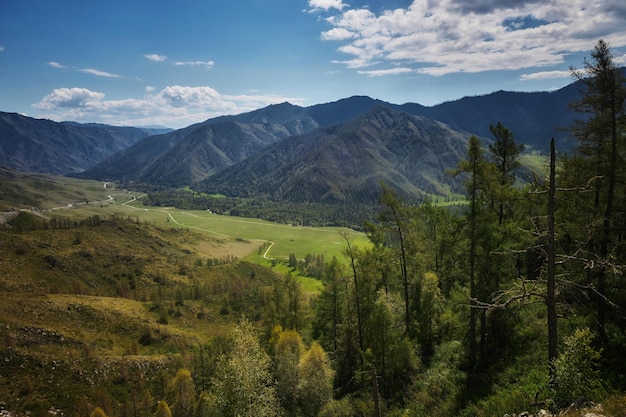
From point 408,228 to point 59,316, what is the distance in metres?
110

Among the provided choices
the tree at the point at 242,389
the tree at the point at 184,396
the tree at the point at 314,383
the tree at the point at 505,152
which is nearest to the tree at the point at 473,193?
the tree at the point at 505,152

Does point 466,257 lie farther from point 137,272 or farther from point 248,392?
point 137,272

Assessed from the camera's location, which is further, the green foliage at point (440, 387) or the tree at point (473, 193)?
the tree at point (473, 193)

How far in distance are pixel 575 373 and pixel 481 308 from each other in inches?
213

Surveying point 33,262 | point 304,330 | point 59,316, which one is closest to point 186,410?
point 304,330

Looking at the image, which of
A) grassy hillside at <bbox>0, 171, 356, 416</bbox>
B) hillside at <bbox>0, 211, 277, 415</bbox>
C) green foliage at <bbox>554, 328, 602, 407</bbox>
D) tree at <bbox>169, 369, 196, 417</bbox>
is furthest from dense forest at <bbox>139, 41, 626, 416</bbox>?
hillside at <bbox>0, 211, 277, 415</bbox>

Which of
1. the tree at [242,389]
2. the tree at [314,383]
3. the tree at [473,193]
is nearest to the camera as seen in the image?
the tree at [473,193]

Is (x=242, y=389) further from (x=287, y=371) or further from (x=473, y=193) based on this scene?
(x=473, y=193)

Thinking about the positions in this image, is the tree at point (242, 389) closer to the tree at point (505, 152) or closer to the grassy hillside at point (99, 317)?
the grassy hillside at point (99, 317)

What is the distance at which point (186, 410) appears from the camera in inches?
2694

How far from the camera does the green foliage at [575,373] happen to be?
1588cm

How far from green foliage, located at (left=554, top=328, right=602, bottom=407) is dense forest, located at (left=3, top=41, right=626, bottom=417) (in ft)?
0.20

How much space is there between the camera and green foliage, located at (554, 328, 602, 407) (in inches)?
625

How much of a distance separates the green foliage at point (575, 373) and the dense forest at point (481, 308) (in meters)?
0.06
